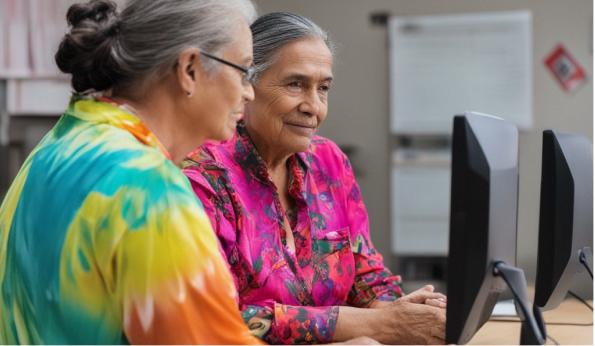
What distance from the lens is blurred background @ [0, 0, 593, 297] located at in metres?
3.96

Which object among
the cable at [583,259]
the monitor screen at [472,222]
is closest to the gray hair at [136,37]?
the monitor screen at [472,222]

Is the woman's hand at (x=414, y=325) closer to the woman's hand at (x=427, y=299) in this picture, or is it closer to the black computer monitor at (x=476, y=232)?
the woman's hand at (x=427, y=299)

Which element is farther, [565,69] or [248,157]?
[565,69]

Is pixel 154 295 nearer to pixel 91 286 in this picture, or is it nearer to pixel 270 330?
pixel 91 286

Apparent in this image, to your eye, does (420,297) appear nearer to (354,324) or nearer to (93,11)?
(354,324)

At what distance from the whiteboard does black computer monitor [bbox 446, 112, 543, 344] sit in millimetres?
2988

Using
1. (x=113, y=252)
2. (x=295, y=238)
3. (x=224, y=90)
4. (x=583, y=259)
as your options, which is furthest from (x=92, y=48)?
(x=583, y=259)

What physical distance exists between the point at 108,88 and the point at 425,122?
318cm

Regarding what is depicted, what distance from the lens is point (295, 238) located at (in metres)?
1.72

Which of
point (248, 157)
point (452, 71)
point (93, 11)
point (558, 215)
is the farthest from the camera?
point (452, 71)

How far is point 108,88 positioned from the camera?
1.16 metres

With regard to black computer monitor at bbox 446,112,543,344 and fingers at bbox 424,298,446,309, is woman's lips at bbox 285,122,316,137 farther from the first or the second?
black computer monitor at bbox 446,112,543,344

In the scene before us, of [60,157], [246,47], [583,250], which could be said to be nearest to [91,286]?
[60,157]

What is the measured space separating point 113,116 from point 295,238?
719mm
